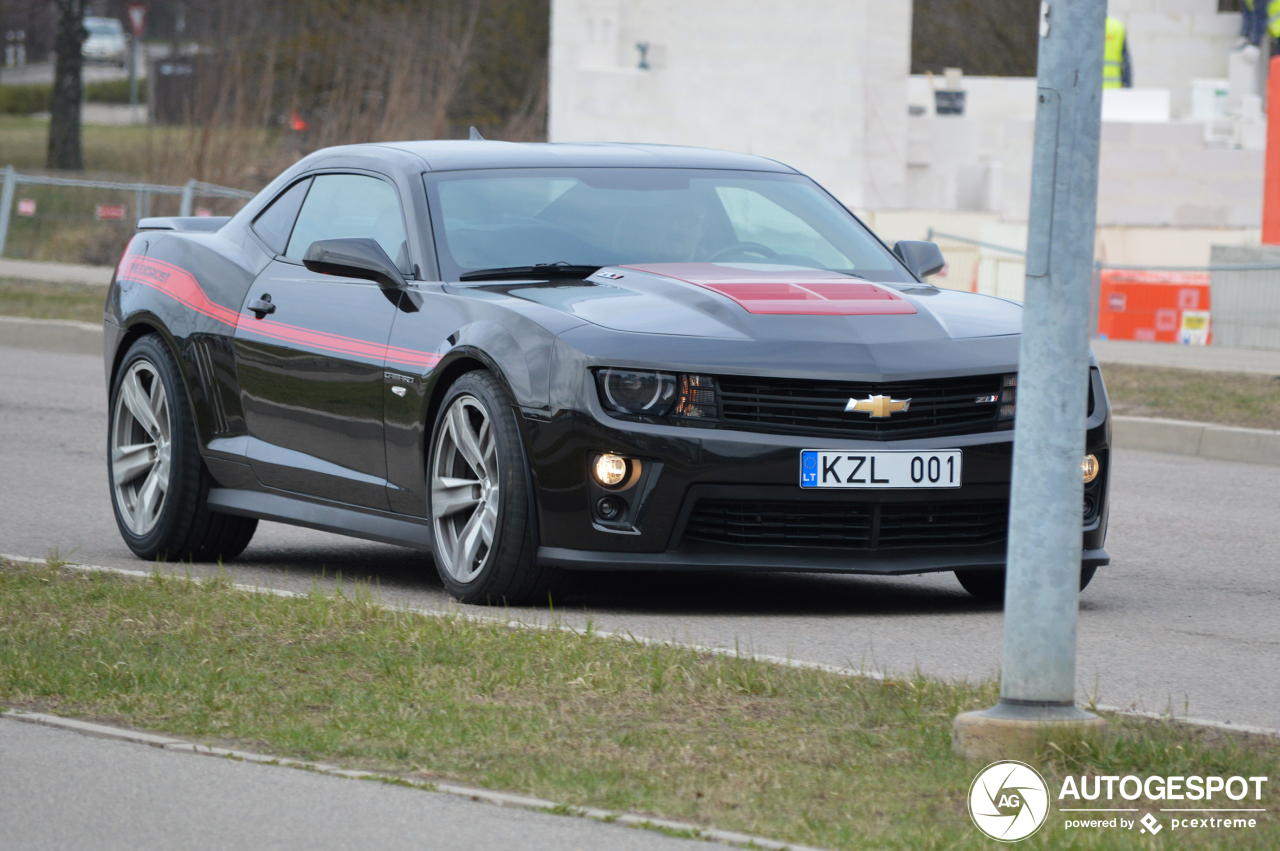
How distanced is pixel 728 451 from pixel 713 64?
30.0 meters

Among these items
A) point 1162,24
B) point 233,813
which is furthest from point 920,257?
point 1162,24

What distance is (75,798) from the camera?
4.53 m

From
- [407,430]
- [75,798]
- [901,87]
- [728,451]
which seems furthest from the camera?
[901,87]

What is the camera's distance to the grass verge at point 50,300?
20.6 m

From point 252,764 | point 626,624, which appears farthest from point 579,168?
point 252,764

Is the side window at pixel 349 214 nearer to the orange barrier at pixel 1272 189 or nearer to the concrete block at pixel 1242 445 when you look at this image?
the concrete block at pixel 1242 445

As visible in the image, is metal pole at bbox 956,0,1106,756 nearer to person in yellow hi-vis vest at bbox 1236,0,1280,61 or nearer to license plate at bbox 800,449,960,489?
license plate at bbox 800,449,960,489

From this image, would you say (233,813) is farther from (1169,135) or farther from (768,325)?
(1169,135)

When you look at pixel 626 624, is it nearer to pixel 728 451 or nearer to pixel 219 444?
pixel 728 451

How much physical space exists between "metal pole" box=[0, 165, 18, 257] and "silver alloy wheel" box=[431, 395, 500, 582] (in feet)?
74.9

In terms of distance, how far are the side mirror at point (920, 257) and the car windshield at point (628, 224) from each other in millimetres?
81

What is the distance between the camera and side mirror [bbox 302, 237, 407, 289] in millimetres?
7273

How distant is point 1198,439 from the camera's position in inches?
534

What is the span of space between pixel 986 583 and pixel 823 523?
0.94m
